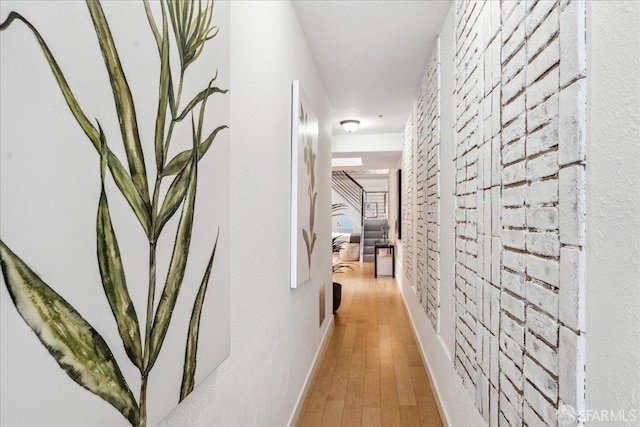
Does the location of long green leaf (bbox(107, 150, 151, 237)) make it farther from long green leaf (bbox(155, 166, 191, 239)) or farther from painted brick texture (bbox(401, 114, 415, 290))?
painted brick texture (bbox(401, 114, 415, 290))

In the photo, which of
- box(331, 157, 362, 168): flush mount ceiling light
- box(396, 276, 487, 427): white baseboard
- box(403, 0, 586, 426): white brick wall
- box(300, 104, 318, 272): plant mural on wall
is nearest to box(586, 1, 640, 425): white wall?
box(403, 0, 586, 426): white brick wall

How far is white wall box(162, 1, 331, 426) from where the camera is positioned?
1214 mm

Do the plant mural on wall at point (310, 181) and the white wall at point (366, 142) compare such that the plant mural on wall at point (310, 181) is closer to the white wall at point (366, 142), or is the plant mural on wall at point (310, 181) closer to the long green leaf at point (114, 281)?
the long green leaf at point (114, 281)

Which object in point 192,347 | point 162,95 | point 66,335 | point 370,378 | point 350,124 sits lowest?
point 370,378

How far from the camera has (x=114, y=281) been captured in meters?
0.62

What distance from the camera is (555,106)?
2.87ft

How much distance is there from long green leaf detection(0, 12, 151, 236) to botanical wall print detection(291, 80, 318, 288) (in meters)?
1.39

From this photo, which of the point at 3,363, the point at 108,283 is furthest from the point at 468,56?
the point at 3,363

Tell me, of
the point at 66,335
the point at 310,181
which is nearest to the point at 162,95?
the point at 66,335

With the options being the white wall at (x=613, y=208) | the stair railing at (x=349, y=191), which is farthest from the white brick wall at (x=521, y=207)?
the stair railing at (x=349, y=191)

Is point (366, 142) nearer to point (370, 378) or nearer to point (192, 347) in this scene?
point (370, 378)

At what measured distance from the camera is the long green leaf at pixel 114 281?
60 cm

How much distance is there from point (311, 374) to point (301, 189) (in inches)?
59.1

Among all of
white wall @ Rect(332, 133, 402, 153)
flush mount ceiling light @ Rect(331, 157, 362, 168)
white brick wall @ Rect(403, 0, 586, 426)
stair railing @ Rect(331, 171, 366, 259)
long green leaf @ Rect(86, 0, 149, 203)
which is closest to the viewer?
long green leaf @ Rect(86, 0, 149, 203)
